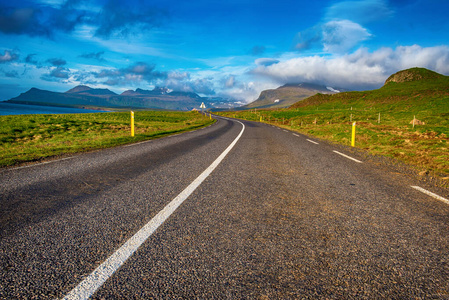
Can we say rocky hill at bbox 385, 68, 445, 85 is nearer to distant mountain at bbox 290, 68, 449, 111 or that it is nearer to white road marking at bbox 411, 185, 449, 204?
distant mountain at bbox 290, 68, 449, 111

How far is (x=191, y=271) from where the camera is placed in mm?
2082

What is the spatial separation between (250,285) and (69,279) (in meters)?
1.37

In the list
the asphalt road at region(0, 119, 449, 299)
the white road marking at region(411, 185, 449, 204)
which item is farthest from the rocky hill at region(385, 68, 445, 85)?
the asphalt road at region(0, 119, 449, 299)

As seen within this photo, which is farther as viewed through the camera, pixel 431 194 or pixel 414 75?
pixel 414 75

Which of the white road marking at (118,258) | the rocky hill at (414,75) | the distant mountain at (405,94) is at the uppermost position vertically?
the rocky hill at (414,75)

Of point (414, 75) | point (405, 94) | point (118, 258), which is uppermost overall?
point (414, 75)

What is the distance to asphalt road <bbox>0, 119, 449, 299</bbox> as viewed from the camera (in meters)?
1.91

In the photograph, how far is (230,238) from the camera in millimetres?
2648

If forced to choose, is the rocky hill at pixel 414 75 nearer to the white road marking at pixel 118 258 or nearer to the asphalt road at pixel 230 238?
the asphalt road at pixel 230 238

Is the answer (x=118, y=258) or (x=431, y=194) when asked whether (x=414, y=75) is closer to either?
(x=431, y=194)

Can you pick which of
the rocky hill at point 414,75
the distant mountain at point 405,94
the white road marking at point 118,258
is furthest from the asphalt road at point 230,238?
the rocky hill at point 414,75

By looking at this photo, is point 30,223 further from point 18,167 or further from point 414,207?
point 414,207

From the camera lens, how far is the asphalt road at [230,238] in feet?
6.27

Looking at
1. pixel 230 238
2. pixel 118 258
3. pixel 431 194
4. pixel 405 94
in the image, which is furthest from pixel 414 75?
pixel 118 258
